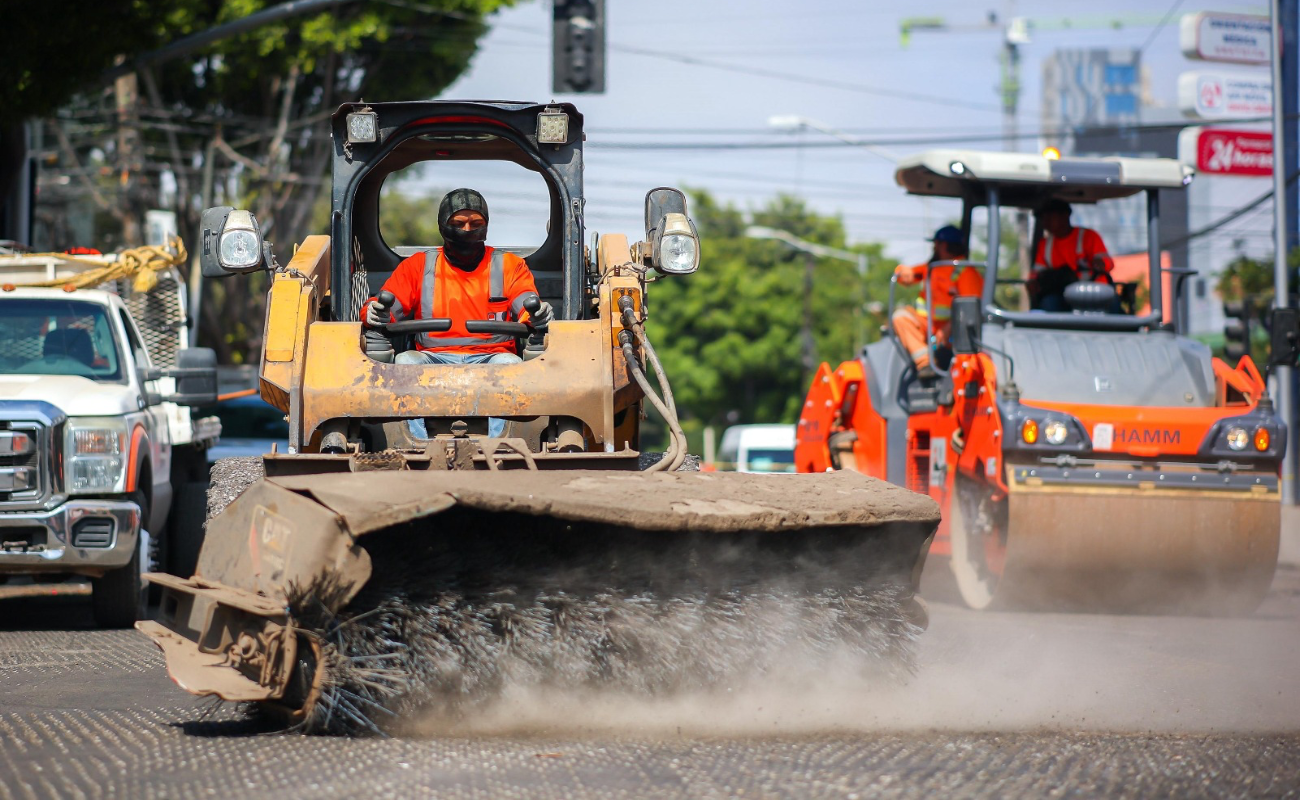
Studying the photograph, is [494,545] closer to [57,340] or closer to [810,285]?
[57,340]

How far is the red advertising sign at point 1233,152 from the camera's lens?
23.2 metres

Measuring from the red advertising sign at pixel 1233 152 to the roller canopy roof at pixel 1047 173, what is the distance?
12.6 m

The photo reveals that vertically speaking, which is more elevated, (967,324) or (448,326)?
(967,324)

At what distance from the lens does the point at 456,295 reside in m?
7.41

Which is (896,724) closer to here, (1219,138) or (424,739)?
(424,739)

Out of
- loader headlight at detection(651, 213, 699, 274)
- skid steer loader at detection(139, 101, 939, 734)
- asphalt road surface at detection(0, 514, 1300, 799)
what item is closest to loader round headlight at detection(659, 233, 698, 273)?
loader headlight at detection(651, 213, 699, 274)

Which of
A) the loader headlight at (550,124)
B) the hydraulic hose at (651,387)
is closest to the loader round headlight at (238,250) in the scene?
the loader headlight at (550,124)

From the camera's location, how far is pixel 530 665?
5559 mm

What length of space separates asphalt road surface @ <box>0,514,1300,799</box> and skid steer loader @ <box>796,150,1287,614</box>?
1849 millimetres

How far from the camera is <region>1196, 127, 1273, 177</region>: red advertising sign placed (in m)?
23.2

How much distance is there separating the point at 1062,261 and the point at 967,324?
1.59 meters

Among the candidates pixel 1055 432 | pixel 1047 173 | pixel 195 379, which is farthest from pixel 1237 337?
pixel 195 379

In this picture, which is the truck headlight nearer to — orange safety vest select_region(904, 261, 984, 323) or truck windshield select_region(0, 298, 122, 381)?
truck windshield select_region(0, 298, 122, 381)

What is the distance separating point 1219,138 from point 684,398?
37131 millimetres
